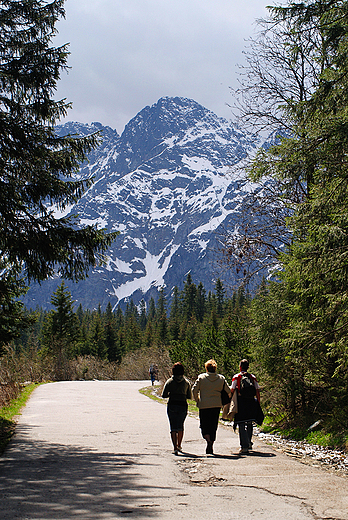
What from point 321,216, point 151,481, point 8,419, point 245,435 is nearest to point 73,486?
point 151,481

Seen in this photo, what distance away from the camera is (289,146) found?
8.38 meters

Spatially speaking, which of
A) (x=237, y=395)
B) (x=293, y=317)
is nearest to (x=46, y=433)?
(x=237, y=395)

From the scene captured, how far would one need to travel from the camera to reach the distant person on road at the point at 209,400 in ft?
26.0

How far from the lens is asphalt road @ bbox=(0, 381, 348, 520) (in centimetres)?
420

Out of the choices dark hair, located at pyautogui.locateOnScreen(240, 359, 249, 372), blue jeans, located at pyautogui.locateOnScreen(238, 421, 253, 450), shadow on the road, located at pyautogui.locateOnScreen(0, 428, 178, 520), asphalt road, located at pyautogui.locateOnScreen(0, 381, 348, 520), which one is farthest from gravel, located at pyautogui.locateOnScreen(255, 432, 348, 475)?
shadow on the road, located at pyautogui.locateOnScreen(0, 428, 178, 520)

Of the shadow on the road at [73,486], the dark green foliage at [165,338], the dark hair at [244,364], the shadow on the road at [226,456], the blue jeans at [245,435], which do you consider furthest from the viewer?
the dark green foliage at [165,338]

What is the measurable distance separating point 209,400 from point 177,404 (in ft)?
1.91

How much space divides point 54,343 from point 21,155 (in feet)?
98.5

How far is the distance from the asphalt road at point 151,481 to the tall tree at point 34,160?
11.1ft

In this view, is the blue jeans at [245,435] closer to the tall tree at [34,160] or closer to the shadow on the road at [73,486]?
the shadow on the road at [73,486]

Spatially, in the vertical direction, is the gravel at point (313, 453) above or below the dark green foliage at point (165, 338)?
below

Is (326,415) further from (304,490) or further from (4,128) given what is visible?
(4,128)

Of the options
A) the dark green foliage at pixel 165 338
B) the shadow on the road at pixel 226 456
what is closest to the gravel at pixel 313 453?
the shadow on the road at pixel 226 456

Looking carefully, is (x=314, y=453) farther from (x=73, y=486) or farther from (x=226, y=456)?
(x=73, y=486)
